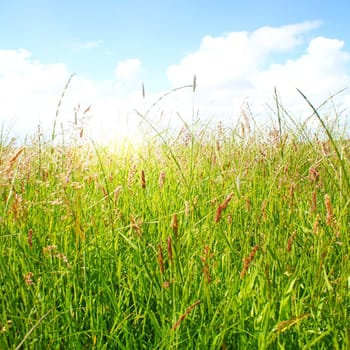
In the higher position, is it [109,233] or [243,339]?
[109,233]

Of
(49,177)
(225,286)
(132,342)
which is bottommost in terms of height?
(132,342)

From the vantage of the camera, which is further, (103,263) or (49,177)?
(49,177)

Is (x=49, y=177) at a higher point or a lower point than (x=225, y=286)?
higher

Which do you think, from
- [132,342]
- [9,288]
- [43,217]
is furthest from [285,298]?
[43,217]

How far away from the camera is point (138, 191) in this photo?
2535mm

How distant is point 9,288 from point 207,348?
2.25ft

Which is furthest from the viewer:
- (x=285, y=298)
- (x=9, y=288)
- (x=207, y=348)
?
(x=9, y=288)

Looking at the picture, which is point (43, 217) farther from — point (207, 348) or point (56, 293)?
point (207, 348)

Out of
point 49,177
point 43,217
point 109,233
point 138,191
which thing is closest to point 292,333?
point 109,233

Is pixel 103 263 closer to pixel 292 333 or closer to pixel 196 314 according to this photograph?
pixel 196 314

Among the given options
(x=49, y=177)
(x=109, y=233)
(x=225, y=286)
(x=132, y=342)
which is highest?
(x=49, y=177)

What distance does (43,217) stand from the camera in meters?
1.98

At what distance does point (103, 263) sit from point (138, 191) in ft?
2.98

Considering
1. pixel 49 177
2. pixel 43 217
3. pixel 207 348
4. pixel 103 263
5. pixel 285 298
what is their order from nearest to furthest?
pixel 207 348, pixel 285 298, pixel 103 263, pixel 43 217, pixel 49 177
